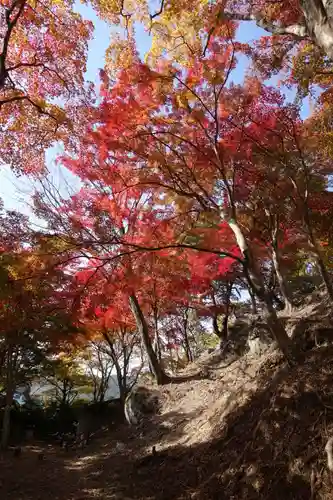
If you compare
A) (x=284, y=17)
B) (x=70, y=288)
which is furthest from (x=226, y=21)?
(x=70, y=288)

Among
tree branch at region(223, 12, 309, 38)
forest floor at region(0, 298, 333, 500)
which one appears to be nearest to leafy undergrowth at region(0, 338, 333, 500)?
forest floor at region(0, 298, 333, 500)

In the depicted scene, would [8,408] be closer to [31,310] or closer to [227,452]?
[31,310]

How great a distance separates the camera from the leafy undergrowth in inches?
151

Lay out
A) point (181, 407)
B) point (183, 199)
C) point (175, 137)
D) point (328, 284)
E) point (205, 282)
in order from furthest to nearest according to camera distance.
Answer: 1. point (205, 282)
2. point (181, 407)
3. point (183, 199)
4. point (175, 137)
5. point (328, 284)

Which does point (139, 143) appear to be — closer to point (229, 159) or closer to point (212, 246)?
point (229, 159)

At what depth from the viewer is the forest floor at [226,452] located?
383 cm

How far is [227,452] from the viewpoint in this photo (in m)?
5.10

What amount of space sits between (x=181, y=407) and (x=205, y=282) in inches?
220

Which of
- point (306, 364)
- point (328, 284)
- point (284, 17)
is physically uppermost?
point (284, 17)

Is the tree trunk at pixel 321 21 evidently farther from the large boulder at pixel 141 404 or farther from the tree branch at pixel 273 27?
the large boulder at pixel 141 404

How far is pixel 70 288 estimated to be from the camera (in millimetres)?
10977

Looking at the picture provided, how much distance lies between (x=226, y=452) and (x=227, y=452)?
0.03 meters

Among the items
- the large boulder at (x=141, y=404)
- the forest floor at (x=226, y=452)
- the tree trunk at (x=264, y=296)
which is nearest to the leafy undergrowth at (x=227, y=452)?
the forest floor at (x=226, y=452)

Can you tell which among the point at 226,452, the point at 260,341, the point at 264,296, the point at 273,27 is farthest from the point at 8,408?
the point at 273,27
